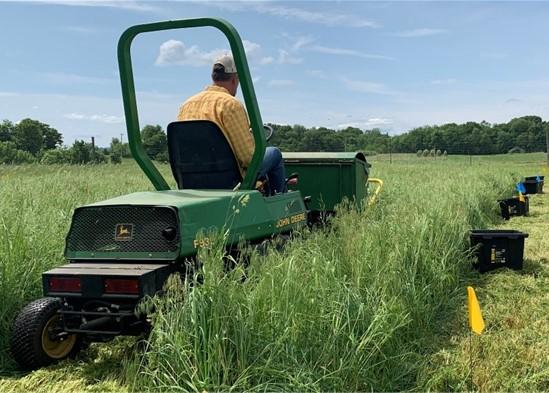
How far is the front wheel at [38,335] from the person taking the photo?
10.6 ft

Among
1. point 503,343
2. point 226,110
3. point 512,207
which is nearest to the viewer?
point 503,343

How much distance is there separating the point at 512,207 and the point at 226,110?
26.1 feet

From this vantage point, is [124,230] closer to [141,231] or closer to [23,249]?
[141,231]

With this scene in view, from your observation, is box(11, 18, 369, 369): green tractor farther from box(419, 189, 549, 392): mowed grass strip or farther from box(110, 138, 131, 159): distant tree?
box(110, 138, 131, 159): distant tree

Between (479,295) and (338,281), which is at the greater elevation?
(338,281)

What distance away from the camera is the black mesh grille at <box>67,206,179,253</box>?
127 inches

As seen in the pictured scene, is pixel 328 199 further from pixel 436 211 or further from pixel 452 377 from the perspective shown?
pixel 452 377

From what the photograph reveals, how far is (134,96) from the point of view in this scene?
4.08 meters

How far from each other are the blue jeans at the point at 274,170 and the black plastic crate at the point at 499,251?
7.97 feet

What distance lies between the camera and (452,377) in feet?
10.3

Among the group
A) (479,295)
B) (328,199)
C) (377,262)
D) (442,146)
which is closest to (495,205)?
(328,199)

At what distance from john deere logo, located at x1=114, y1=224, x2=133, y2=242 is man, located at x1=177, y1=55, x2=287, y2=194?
100cm

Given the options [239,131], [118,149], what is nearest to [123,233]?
[239,131]

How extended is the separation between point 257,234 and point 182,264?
2.29 feet
